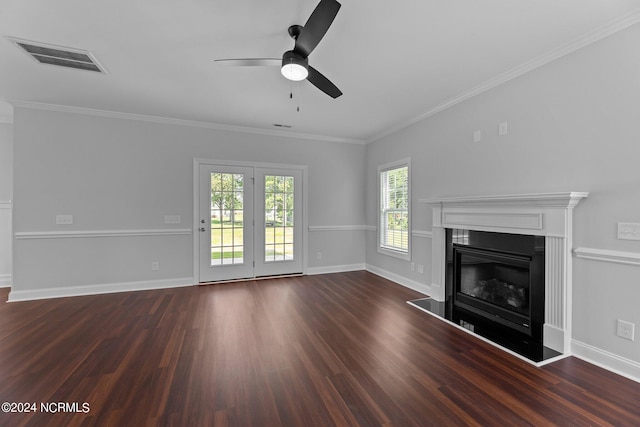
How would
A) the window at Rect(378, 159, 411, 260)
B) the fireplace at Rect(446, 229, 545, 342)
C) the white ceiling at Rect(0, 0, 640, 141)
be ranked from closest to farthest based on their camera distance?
1. the white ceiling at Rect(0, 0, 640, 141)
2. the fireplace at Rect(446, 229, 545, 342)
3. the window at Rect(378, 159, 411, 260)

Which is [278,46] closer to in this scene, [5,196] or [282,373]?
[282,373]

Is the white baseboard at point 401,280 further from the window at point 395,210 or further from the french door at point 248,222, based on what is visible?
the french door at point 248,222

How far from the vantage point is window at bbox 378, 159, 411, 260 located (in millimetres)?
4686

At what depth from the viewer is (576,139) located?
2.44 meters

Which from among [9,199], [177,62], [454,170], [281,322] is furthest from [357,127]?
[9,199]

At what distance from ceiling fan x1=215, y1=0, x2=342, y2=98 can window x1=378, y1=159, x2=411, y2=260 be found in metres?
2.68

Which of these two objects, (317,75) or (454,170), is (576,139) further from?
(317,75)

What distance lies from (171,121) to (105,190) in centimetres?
147

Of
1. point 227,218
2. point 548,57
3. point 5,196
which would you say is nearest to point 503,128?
point 548,57

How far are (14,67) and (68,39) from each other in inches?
45.1

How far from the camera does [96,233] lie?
13.7 ft

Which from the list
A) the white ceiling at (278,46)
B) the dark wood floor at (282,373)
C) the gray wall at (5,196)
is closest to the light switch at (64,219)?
the dark wood floor at (282,373)

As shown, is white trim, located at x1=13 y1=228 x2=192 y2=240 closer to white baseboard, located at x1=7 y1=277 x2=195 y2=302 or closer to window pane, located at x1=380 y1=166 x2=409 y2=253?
white baseboard, located at x1=7 y1=277 x2=195 y2=302

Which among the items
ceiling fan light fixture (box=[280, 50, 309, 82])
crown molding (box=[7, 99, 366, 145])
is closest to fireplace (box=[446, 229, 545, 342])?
ceiling fan light fixture (box=[280, 50, 309, 82])
